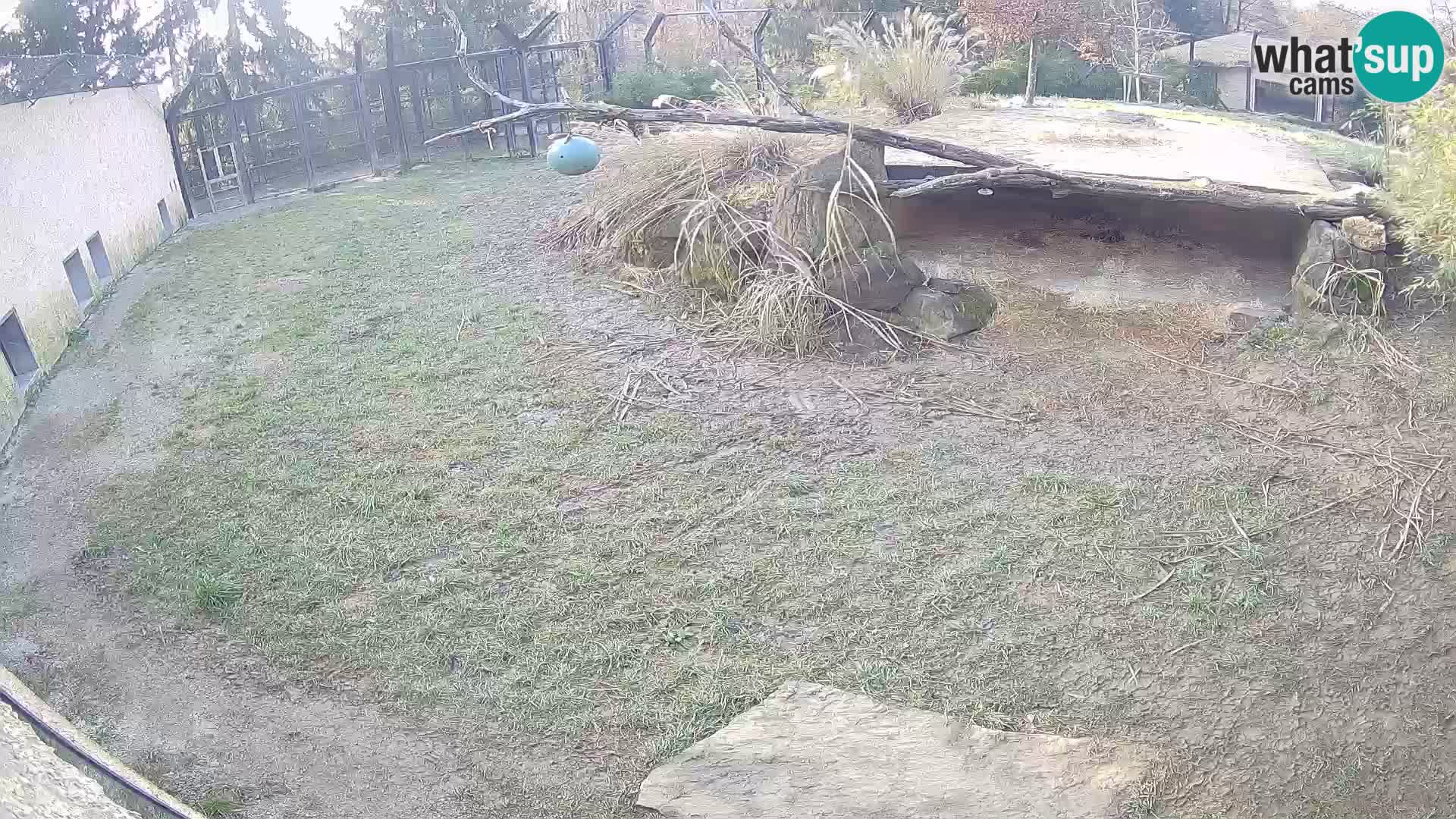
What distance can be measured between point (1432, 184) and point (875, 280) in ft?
9.06

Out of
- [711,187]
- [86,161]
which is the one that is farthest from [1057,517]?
[86,161]

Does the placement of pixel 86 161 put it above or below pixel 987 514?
above

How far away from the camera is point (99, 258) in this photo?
Result: 26.3ft

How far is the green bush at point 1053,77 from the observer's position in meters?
12.5

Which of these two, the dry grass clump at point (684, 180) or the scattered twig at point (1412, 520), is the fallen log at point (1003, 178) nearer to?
the dry grass clump at point (684, 180)

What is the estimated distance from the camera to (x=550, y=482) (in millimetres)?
4777

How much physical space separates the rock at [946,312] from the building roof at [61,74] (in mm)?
5340

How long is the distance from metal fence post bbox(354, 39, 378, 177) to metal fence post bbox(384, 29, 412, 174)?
22 centimetres

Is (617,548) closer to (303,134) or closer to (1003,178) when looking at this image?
(1003,178)

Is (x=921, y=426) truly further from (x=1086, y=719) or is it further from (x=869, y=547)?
(x=1086, y=719)

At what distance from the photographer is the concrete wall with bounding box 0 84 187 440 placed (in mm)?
6246

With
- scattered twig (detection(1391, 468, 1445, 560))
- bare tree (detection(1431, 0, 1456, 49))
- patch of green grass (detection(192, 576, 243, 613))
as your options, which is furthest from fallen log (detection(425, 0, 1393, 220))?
patch of green grass (detection(192, 576, 243, 613))

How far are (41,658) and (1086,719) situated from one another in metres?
3.53

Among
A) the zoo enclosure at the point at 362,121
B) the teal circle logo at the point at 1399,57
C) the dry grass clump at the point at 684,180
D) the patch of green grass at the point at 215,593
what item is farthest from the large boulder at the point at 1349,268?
the zoo enclosure at the point at 362,121
